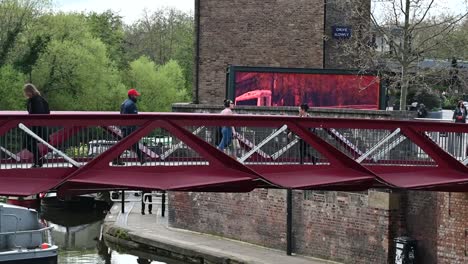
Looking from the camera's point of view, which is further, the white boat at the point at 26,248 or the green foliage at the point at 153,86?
the green foliage at the point at 153,86

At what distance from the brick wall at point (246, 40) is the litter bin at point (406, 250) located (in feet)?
41.1

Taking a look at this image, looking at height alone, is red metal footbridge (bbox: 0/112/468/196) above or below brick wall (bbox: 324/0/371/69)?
below

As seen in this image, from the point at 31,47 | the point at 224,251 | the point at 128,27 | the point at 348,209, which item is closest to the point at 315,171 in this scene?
the point at 348,209

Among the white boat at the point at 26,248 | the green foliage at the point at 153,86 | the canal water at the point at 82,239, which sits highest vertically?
the green foliage at the point at 153,86

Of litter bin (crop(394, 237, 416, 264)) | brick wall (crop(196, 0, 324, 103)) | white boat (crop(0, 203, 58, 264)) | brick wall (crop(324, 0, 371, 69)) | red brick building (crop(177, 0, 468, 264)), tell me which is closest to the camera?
red brick building (crop(177, 0, 468, 264))

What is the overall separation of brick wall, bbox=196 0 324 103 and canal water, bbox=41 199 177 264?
5950mm

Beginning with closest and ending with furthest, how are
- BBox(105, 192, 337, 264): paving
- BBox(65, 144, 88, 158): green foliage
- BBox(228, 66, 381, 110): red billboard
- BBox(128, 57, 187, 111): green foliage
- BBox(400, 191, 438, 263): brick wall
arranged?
BBox(65, 144, 88, 158): green foliage → BBox(400, 191, 438, 263): brick wall → BBox(105, 192, 337, 264): paving → BBox(228, 66, 381, 110): red billboard → BBox(128, 57, 187, 111): green foliage

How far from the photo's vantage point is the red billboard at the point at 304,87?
27.5 metres

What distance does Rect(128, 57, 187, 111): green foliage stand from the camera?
58219 millimetres

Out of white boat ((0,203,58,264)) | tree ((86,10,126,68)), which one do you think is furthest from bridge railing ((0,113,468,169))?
tree ((86,10,126,68))

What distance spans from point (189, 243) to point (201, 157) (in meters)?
11.2

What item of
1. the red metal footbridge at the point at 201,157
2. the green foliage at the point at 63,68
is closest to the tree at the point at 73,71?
the green foliage at the point at 63,68

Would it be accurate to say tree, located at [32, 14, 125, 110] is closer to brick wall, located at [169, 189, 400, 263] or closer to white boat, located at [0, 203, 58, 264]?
brick wall, located at [169, 189, 400, 263]

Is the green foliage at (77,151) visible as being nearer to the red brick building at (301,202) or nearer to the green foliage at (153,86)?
the red brick building at (301,202)
